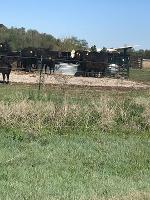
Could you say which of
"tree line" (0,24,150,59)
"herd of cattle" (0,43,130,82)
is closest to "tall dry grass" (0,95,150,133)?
"herd of cattle" (0,43,130,82)

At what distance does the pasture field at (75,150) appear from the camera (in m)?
7.01

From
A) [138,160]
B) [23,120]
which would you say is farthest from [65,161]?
[23,120]

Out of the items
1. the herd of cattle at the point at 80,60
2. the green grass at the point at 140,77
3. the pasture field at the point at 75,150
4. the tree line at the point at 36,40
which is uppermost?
the tree line at the point at 36,40

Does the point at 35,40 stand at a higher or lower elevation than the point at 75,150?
higher

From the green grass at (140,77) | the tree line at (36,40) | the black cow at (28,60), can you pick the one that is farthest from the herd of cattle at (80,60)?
the tree line at (36,40)

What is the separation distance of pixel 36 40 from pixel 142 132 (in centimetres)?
6621

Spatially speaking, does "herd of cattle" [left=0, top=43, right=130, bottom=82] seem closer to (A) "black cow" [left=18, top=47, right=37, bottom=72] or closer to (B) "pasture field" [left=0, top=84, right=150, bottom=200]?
(A) "black cow" [left=18, top=47, right=37, bottom=72]

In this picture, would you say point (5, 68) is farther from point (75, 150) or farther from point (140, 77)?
point (140, 77)

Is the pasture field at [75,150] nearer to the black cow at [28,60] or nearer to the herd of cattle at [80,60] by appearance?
the herd of cattle at [80,60]

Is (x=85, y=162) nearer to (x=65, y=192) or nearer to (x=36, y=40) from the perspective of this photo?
(x=65, y=192)

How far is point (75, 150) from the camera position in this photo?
31.7ft

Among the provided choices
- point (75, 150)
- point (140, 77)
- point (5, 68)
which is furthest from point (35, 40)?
point (75, 150)

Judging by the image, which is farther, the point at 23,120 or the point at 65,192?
the point at 23,120

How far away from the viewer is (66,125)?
12086 mm
